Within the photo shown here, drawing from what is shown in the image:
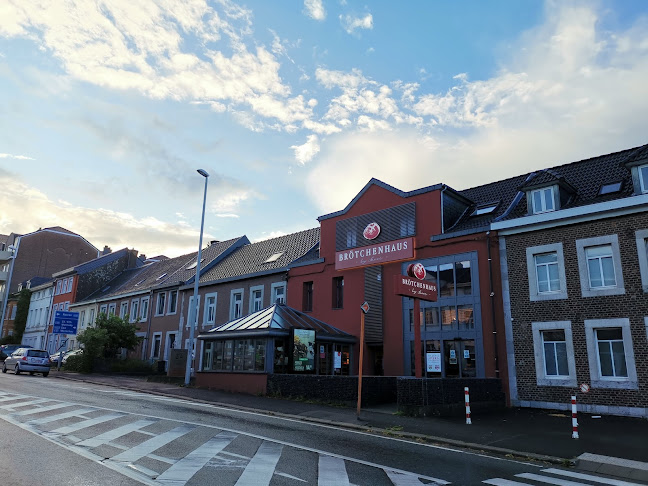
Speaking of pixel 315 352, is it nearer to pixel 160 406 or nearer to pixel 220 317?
pixel 160 406

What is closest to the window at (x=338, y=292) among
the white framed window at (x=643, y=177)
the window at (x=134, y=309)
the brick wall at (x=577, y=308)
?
the brick wall at (x=577, y=308)

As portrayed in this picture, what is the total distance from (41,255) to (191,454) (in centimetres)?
6703

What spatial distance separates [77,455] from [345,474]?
4555 millimetres

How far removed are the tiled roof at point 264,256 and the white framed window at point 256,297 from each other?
1.07 m

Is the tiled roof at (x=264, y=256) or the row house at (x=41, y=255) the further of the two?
the row house at (x=41, y=255)

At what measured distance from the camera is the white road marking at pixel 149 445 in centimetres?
818

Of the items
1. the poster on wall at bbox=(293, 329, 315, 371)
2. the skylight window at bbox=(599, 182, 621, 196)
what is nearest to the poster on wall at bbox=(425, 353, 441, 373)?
the poster on wall at bbox=(293, 329, 315, 371)

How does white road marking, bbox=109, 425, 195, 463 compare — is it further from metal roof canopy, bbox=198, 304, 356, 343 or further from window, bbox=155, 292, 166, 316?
window, bbox=155, 292, 166, 316

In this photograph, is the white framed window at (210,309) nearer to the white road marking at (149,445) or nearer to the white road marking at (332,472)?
the white road marking at (149,445)

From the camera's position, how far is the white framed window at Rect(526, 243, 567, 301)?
60.5ft

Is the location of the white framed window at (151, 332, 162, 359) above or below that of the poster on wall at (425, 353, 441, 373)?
above

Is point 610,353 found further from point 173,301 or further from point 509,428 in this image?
point 173,301

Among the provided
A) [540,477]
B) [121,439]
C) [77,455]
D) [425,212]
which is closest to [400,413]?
[540,477]

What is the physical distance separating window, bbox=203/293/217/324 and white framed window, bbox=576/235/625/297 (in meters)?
24.7
